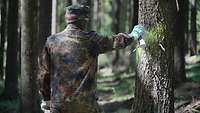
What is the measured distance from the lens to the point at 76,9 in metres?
5.62

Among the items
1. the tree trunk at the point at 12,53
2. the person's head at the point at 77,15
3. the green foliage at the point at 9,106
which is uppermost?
the person's head at the point at 77,15

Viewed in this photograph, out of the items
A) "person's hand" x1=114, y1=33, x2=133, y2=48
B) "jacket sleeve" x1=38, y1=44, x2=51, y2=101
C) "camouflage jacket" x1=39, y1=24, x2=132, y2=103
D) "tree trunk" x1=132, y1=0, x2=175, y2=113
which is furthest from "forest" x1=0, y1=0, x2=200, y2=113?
"jacket sleeve" x1=38, y1=44, x2=51, y2=101

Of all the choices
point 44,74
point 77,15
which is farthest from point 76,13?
point 44,74

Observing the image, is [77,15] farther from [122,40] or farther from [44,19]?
[44,19]

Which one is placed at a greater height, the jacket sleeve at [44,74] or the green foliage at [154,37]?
the green foliage at [154,37]

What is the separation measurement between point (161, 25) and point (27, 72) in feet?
17.5

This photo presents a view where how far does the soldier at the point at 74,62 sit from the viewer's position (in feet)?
18.6

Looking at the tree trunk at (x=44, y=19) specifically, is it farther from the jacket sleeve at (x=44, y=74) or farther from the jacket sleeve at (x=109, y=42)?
the jacket sleeve at (x=109, y=42)

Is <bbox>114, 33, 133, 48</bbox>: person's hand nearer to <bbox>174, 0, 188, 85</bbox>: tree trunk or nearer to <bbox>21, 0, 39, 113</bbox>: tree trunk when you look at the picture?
<bbox>21, 0, 39, 113</bbox>: tree trunk

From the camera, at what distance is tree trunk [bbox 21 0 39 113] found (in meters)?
11.9

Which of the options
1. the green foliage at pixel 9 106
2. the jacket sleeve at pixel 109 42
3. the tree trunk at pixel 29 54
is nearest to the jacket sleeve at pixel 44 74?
the jacket sleeve at pixel 109 42

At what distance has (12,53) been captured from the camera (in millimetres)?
17688

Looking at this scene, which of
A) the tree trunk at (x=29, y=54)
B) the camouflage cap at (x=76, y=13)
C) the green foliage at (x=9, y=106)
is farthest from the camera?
the green foliage at (x=9, y=106)

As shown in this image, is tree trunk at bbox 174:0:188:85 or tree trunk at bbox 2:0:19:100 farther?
tree trunk at bbox 2:0:19:100
